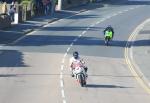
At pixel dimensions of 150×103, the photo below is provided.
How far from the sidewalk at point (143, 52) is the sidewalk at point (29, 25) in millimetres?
9176

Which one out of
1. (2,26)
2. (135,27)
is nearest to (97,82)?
(2,26)

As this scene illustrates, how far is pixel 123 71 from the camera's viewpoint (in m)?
40.1

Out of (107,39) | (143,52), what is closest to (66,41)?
(107,39)

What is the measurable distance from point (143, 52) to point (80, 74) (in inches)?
701

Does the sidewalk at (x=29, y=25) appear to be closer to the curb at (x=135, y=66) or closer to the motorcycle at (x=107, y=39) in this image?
the motorcycle at (x=107, y=39)

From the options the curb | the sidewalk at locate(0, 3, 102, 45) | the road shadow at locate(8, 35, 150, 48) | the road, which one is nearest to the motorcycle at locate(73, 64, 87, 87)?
the road

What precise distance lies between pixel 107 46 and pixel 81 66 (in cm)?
2015

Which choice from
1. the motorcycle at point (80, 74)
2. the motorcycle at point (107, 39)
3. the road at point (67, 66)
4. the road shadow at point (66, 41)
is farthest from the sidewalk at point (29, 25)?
the motorcycle at point (80, 74)

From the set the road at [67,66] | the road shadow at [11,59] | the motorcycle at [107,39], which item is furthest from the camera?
the motorcycle at [107,39]

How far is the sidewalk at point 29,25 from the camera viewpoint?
176 ft

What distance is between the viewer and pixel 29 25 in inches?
2442

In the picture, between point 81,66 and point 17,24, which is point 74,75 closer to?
point 81,66

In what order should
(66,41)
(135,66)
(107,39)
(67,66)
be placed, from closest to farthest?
(67,66) → (135,66) → (107,39) → (66,41)

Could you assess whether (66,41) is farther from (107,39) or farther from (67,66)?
(67,66)
